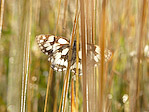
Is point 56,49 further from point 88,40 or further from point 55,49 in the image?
point 88,40

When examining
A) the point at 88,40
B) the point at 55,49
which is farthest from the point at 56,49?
the point at 88,40

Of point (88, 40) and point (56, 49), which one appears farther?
point (56, 49)

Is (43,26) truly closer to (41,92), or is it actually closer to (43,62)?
(43,62)

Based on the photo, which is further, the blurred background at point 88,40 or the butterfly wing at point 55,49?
the butterfly wing at point 55,49

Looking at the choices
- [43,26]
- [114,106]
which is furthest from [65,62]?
[43,26]

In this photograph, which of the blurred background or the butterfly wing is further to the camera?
the butterfly wing
